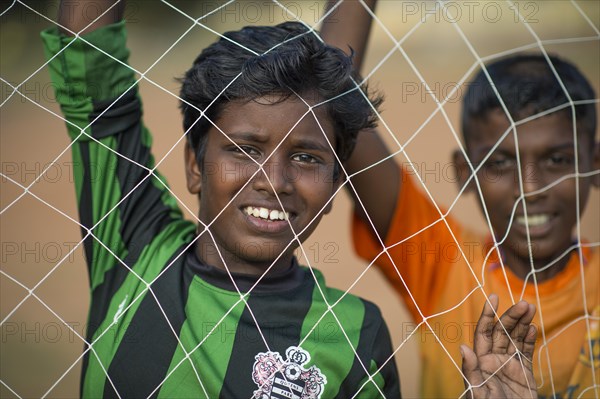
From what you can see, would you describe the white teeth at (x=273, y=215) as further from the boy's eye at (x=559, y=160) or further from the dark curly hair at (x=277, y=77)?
the boy's eye at (x=559, y=160)

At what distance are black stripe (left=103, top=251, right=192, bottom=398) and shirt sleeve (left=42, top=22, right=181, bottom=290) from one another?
0.07 metres

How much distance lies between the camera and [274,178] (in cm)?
110

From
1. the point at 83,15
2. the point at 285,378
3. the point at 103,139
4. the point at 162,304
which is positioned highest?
the point at 83,15

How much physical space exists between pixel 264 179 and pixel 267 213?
0.05m

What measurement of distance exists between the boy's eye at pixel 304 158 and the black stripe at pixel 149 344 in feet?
0.76

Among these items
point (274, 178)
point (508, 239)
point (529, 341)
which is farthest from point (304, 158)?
point (508, 239)

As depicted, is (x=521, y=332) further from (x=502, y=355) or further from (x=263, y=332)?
(x=263, y=332)

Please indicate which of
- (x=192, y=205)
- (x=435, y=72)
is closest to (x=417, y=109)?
(x=435, y=72)

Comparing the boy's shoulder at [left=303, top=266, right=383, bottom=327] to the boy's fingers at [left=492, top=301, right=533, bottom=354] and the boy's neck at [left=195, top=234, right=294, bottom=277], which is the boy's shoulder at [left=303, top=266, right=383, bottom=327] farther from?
the boy's fingers at [left=492, top=301, right=533, bottom=354]

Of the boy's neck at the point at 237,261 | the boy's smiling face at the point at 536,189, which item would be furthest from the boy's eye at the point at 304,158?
the boy's smiling face at the point at 536,189

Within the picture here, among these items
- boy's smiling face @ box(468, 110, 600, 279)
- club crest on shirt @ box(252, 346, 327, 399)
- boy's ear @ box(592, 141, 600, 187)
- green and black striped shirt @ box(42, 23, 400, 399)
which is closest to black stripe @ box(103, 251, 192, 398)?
green and black striped shirt @ box(42, 23, 400, 399)

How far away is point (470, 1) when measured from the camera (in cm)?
427

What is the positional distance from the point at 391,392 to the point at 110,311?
15.7 inches

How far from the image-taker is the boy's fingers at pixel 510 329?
1015mm
